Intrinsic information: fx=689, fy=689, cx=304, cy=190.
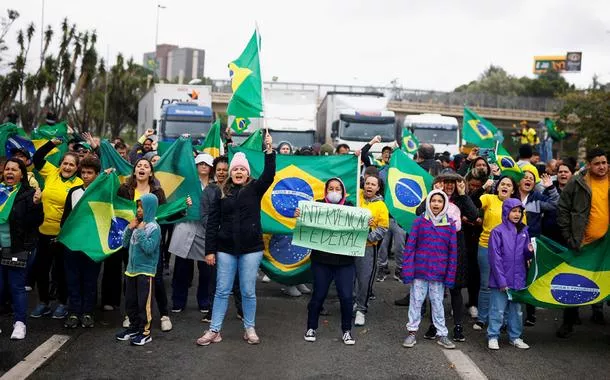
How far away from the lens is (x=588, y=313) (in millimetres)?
8844

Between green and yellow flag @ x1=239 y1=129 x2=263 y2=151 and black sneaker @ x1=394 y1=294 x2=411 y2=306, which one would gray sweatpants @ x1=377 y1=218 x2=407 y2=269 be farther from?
green and yellow flag @ x1=239 y1=129 x2=263 y2=151

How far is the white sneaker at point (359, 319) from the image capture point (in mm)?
7703

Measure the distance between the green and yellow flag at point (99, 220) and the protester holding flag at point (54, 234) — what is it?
426 millimetres

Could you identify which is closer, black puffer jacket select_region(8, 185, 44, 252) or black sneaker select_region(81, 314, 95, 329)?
black puffer jacket select_region(8, 185, 44, 252)

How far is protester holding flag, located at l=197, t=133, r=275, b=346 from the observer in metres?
6.73

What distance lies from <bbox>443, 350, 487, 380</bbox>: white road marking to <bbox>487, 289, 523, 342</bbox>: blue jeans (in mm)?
499

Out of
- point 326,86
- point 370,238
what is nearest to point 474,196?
point 370,238

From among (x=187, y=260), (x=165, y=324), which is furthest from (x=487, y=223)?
(x=165, y=324)

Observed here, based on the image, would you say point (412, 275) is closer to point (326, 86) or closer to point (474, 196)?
point (474, 196)

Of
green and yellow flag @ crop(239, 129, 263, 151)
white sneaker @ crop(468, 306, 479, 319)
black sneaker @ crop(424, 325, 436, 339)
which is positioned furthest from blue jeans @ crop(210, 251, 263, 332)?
green and yellow flag @ crop(239, 129, 263, 151)

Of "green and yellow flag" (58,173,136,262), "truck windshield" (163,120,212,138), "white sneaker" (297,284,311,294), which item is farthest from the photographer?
"truck windshield" (163,120,212,138)

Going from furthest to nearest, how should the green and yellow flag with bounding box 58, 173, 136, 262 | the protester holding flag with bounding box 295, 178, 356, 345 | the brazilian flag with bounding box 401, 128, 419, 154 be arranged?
the brazilian flag with bounding box 401, 128, 419, 154 → the green and yellow flag with bounding box 58, 173, 136, 262 → the protester holding flag with bounding box 295, 178, 356, 345

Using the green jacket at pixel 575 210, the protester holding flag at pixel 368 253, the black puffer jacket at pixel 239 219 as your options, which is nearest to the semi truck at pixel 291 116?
the protester holding flag at pixel 368 253

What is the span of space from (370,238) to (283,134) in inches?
733
